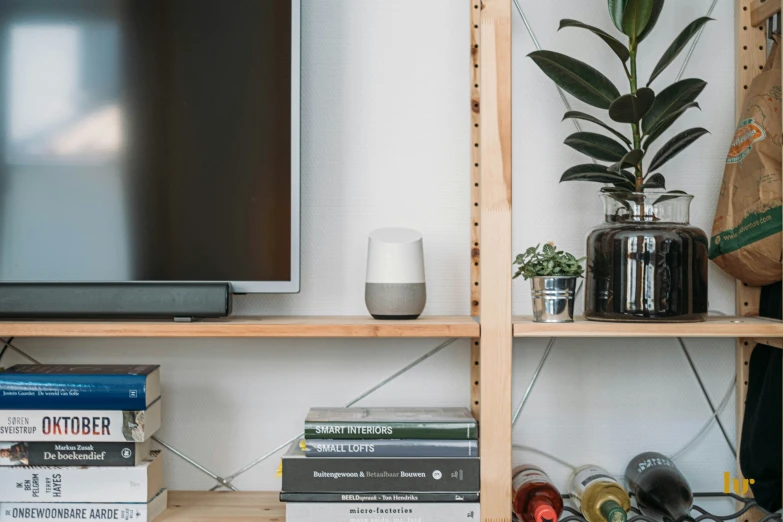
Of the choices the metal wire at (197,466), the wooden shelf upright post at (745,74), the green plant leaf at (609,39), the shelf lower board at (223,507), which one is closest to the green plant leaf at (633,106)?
the green plant leaf at (609,39)

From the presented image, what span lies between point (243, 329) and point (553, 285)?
517 mm

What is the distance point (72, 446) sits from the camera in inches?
44.1

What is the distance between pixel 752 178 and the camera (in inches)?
45.6

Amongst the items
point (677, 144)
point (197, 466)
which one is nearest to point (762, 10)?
point (677, 144)

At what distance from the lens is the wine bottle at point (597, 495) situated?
3.57 ft

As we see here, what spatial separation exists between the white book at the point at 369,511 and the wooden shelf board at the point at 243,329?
28 centimetres

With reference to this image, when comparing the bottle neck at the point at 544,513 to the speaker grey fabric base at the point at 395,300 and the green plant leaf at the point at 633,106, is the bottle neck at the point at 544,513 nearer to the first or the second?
the speaker grey fabric base at the point at 395,300

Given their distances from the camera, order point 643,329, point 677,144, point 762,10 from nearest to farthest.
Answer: point 643,329 → point 677,144 → point 762,10

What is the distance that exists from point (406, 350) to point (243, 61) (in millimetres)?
645

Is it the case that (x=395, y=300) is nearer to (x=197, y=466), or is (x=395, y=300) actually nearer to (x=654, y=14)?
(x=197, y=466)

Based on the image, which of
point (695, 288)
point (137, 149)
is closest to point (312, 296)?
point (137, 149)

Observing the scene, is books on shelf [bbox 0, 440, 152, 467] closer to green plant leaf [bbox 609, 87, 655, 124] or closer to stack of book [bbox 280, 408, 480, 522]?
stack of book [bbox 280, 408, 480, 522]

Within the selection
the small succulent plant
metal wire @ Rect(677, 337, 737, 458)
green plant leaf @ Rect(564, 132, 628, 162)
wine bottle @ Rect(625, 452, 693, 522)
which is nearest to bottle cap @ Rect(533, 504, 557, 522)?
wine bottle @ Rect(625, 452, 693, 522)

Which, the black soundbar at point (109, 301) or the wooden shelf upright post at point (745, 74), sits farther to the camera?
the wooden shelf upright post at point (745, 74)
